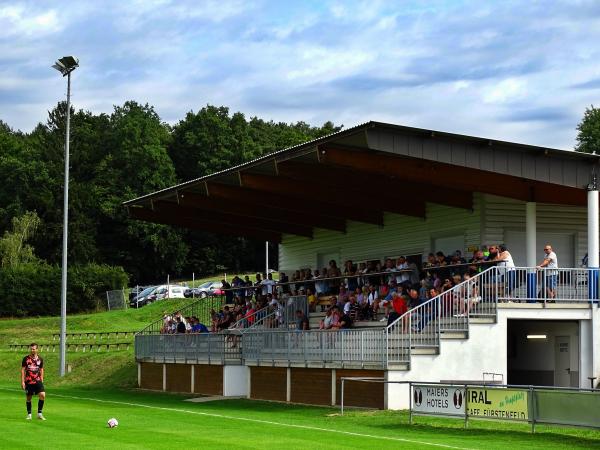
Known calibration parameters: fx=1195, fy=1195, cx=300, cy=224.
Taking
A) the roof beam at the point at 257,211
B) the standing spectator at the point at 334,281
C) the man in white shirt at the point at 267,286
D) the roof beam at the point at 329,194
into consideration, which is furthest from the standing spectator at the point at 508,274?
the man in white shirt at the point at 267,286

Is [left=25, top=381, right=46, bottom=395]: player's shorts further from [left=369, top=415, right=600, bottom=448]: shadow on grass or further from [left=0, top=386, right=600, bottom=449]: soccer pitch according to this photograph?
[left=369, top=415, right=600, bottom=448]: shadow on grass

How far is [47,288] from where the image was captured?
85.7 m

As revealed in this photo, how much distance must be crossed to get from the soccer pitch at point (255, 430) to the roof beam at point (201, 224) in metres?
15.4

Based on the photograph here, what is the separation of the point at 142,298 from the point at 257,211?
42.1 metres

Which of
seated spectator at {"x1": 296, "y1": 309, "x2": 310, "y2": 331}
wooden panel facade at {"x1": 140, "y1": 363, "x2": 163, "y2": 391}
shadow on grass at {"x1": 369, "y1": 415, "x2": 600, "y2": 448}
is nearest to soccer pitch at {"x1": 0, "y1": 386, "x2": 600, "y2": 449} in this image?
shadow on grass at {"x1": 369, "y1": 415, "x2": 600, "y2": 448}

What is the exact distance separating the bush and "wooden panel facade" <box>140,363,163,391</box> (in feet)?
134

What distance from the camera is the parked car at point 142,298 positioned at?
85550mm

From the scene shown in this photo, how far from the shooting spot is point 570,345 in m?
32.8

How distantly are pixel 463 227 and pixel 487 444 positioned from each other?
16.1 meters

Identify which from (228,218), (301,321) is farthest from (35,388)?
(228,218)

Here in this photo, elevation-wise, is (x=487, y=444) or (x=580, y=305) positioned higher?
(x=580, y=305)

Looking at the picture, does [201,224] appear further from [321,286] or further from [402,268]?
[402,268]

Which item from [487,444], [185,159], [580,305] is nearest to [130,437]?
[487,444]

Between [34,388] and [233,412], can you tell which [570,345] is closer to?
[233,412]
